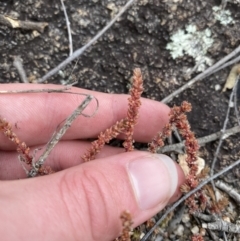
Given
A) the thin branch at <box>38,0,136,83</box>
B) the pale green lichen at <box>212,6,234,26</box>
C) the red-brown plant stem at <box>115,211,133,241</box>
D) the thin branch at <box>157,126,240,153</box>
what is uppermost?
the pale green lichen at <box>212,6,234,26</box>

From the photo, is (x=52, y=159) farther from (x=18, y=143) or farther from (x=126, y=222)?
(x=126, y=222)

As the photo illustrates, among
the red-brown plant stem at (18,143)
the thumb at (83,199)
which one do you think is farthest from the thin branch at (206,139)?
the red-brown plant stem at (18,143)

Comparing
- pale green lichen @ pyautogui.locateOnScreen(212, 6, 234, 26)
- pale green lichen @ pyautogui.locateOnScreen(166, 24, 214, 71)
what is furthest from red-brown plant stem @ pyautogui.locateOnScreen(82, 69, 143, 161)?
pale green lichen @ pyautogui.locateOnScreen(212, 6, 234, 26)

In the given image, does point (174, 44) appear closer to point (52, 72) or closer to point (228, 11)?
point (228, 11)

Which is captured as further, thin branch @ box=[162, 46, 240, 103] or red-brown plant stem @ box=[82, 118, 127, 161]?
thin branch @ box=[162, 46, 240, 103]

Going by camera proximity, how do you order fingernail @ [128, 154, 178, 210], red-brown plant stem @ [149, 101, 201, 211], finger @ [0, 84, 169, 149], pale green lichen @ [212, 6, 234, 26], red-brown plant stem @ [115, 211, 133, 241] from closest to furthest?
red-brown plant stem @ [115, 211, 133, 241] < fingernail @ [128, 154, 178, 210] < red-brown plant stem @ [149, 101, 201, 211] < finger @ [0, 84, 169, 149] < pale green lichen @ [212, 6, 234, 26]

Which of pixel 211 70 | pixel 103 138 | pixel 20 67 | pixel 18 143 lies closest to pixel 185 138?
pixel 103 138

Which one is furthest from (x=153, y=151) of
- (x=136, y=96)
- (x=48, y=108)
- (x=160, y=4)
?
(x=160, y=4)

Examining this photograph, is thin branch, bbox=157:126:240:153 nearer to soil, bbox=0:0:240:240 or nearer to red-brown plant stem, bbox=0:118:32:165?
soil, bbox=0:0:240:240
